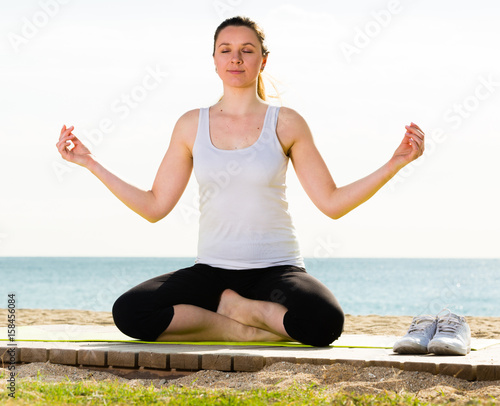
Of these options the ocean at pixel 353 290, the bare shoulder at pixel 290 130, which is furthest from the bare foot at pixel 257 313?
the ocean at pixel 353 290

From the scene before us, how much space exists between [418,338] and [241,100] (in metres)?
1.77

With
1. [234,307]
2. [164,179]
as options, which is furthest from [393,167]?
[164,179]

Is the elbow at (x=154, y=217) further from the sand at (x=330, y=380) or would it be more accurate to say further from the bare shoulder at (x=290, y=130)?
the sand at (x=330, y=380)

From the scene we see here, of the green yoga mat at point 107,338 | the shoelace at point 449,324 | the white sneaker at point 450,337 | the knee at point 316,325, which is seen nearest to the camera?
the white sneaker at point 450,337

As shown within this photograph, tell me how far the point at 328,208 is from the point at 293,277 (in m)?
0.47

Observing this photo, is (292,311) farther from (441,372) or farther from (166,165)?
(166,165)

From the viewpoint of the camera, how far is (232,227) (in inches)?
157

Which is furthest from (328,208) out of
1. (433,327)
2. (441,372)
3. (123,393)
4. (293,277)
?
(123,393)

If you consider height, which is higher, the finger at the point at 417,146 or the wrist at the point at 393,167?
the finger at the point at 417,146

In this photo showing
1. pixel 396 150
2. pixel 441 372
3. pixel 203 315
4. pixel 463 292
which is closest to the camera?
pixel 441 372

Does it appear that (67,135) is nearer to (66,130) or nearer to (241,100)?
(66,130)

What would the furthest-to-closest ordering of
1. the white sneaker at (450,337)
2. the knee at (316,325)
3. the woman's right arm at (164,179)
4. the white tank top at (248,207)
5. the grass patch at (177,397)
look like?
the woman's right arm at (164,179) → the white tank top at (248,207) → the knee at (316,325) → the white sneaker at (450,337) → the grass patch at (177,397)

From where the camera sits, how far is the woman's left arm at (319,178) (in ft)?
12.4

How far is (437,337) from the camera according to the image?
344 centimetres
